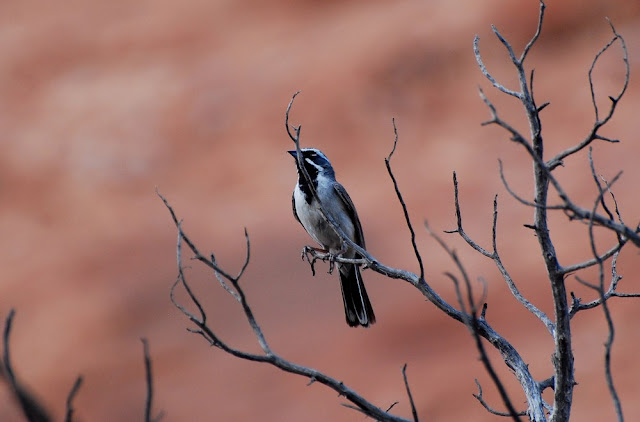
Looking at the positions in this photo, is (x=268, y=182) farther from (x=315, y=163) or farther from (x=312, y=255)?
(x=312, y=255)

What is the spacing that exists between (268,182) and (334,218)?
49.3 ft

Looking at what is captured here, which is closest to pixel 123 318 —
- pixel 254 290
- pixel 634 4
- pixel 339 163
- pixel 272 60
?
pixel 254 290

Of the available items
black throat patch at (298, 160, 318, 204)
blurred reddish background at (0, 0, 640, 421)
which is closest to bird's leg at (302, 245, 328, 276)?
black throat patch at (298, 160, 318, 204)

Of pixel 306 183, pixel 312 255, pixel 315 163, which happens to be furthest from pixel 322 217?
pixel 315 163

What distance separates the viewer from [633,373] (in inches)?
638

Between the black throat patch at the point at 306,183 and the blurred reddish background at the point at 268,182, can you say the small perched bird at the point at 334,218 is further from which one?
the blurred reddish background at the point at 268,182

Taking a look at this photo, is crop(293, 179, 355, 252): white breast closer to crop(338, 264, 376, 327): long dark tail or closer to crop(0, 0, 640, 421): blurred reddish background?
crop(338, 264, 376, 327): long dark tail

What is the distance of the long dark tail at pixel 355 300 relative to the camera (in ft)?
23.2

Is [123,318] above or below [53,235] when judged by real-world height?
below

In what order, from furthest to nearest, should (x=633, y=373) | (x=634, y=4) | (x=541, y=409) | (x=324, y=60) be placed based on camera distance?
(x=324, y=60)
(x=634, y=4)
(x=633, y=373)
(x=541, y=409)

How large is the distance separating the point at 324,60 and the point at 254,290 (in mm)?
6751

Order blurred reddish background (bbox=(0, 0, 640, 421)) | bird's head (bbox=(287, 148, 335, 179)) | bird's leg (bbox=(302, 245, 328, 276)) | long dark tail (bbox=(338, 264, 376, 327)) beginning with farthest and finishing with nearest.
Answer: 1. blurred reddish background (bbox=(0, 0, 640, 421))
2. bird's head (bbox=(287, 148, 335, 179))
3. long dark tail (bbox=(338, 264, 376, 327))
4. bird's leg (bbox=(302, 245, 328, 276))

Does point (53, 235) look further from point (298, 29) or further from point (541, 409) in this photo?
point (541, 409)

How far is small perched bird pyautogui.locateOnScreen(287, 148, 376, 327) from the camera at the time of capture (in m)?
6.94
